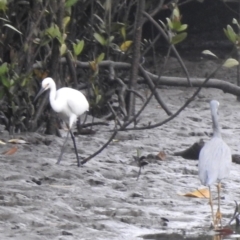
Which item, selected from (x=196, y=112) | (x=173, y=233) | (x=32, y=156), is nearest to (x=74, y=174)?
(x=32, y=156)

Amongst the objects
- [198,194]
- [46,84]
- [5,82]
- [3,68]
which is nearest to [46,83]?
[46,84]

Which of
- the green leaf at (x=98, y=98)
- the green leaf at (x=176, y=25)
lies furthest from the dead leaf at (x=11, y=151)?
the green leaf at (x=176, y=25)

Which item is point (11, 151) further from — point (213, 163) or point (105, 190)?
point (213, 163)

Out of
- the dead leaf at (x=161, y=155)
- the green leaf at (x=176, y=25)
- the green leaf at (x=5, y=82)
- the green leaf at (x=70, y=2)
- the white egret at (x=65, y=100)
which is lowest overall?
the dead leaf at (x=161, y=155)

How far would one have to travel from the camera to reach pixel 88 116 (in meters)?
8.82

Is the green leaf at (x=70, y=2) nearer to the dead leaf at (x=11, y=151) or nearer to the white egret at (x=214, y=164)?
the dead leaf at (x=11, y=151)

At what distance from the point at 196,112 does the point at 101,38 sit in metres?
2.58

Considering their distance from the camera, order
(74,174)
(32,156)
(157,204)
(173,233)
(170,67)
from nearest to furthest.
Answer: (173,233)
(157,204)
(74,174)
(32,156)
(170,67)

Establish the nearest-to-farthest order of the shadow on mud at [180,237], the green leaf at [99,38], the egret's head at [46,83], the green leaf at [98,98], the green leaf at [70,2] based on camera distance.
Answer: the shadow on mud at [180,237]
the green leaf at [70,2]
the egret's head at [46,83]
the green leaf at [99,38]
the green leaf at [98,98]

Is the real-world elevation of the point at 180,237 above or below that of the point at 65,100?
below

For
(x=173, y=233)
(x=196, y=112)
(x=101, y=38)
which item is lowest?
(x=173, y=233)

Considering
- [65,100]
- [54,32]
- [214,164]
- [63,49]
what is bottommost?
[214,164]

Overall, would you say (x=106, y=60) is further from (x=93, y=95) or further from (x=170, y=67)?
(x=170, y=67)

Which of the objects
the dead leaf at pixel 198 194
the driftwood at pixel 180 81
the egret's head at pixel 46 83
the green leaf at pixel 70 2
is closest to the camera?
the dead leaf at pixel 198 194
